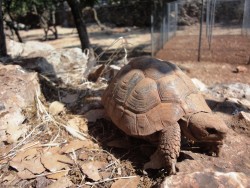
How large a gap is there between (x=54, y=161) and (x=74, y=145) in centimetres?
31

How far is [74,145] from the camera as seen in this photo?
331 centimetres

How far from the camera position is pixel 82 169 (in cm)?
294

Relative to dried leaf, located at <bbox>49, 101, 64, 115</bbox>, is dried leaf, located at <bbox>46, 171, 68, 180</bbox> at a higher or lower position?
lower

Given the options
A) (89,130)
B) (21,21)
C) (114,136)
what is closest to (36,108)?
(89,130)

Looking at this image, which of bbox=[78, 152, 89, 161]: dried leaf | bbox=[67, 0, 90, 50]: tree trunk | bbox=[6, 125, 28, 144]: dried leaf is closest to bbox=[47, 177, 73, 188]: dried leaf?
bbox=[78, 152, 89, 161]: dried leaf

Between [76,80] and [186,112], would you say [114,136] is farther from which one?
[76,80]

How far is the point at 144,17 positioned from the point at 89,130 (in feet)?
50.2

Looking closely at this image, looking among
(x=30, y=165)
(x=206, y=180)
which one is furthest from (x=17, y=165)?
(x=206, y=180)

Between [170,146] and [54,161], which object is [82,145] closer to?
[54,161]

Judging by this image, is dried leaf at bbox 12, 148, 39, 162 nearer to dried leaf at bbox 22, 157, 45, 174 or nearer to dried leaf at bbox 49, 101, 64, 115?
dried leaf at bbox 22, 157, 45, 174

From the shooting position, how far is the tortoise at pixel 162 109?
2.79 m

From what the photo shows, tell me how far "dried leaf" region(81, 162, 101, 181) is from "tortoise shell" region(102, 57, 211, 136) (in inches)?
18.3

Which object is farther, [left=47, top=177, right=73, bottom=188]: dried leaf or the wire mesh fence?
the wire mesh fence

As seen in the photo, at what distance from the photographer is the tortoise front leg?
2.77 metres
